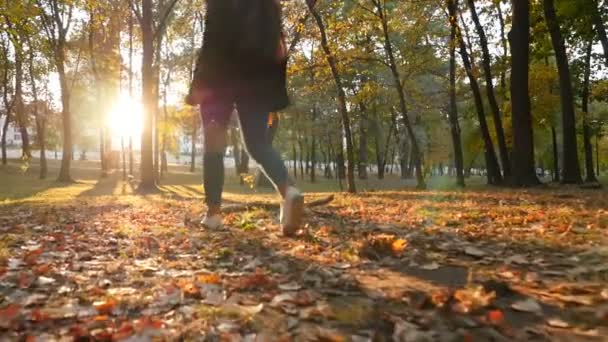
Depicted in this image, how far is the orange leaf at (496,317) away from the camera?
1.89 meters

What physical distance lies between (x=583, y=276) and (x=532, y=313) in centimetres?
74

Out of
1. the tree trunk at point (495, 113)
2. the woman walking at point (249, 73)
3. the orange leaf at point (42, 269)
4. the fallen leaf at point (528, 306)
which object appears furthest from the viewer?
the tree trunk at point (495, 113)

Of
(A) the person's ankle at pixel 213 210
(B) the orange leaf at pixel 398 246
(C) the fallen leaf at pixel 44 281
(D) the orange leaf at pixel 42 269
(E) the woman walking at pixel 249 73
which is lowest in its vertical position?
(C) the fallen leaf at pixel 44 281

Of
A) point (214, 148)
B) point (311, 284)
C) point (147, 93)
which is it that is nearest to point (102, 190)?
point (147, 93)

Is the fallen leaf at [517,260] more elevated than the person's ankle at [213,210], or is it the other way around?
the person's ankle at [213,210]

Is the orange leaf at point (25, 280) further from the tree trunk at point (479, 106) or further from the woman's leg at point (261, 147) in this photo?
the tree trunk at point (479, 106)

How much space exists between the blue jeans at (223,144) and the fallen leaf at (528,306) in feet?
8.02

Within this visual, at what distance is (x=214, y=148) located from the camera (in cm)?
464

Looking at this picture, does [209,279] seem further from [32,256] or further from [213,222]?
[213,222]

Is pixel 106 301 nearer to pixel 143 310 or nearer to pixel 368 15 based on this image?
pixel 143 310

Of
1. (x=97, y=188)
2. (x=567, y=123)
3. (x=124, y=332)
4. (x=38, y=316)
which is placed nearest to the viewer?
(x=124, y=332)

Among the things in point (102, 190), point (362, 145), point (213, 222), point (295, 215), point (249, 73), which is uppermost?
point (362, 145)

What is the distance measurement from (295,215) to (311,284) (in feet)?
5.20

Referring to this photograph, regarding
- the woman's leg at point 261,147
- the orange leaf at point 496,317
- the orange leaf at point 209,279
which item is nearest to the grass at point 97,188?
the woman's leg at point 261,147
